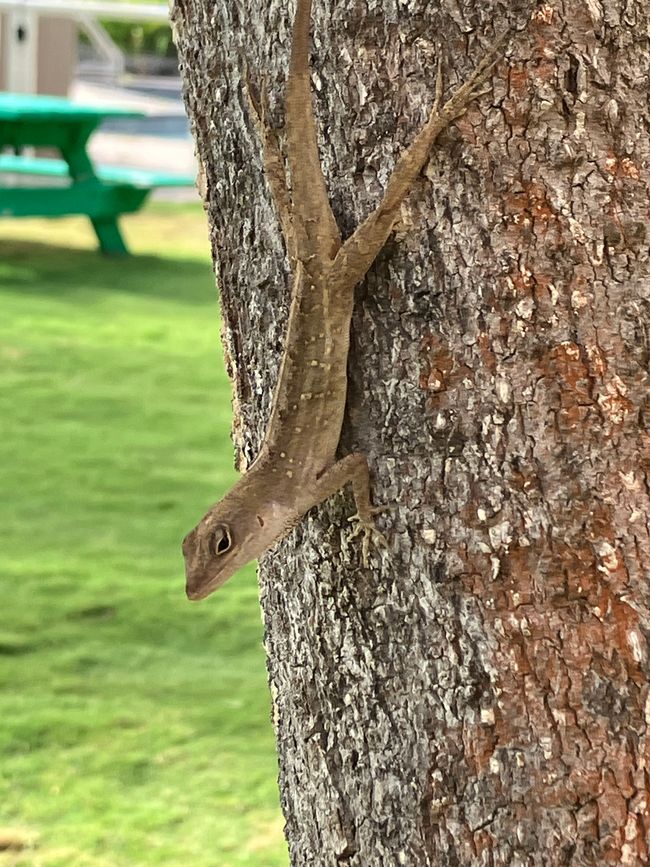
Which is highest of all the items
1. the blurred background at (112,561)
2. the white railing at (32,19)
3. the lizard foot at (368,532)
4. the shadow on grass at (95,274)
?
the lizard foot at (368,532)

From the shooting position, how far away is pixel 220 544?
2072 mm

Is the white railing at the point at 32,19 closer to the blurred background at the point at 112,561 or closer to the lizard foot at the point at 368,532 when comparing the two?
the blurred background at the point at 112,561

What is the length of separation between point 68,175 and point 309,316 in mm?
9853

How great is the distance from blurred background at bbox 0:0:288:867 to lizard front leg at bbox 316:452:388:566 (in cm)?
196

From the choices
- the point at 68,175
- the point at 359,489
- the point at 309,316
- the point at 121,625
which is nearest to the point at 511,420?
the point at 359,489

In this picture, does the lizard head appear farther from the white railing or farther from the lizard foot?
the white railing

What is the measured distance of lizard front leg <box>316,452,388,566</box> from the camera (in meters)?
1.75

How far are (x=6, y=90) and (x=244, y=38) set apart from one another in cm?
1395

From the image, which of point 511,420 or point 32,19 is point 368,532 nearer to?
point 511,420

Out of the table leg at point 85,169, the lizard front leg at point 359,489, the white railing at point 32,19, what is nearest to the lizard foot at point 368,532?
the lizard front leg at point 359,489

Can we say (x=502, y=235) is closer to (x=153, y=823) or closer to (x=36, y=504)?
(x=153, y=823)

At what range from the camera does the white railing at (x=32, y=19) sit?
40.6 ft

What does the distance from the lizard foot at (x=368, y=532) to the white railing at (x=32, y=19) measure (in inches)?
447

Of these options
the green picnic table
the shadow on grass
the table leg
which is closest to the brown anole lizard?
the shadow on grass
